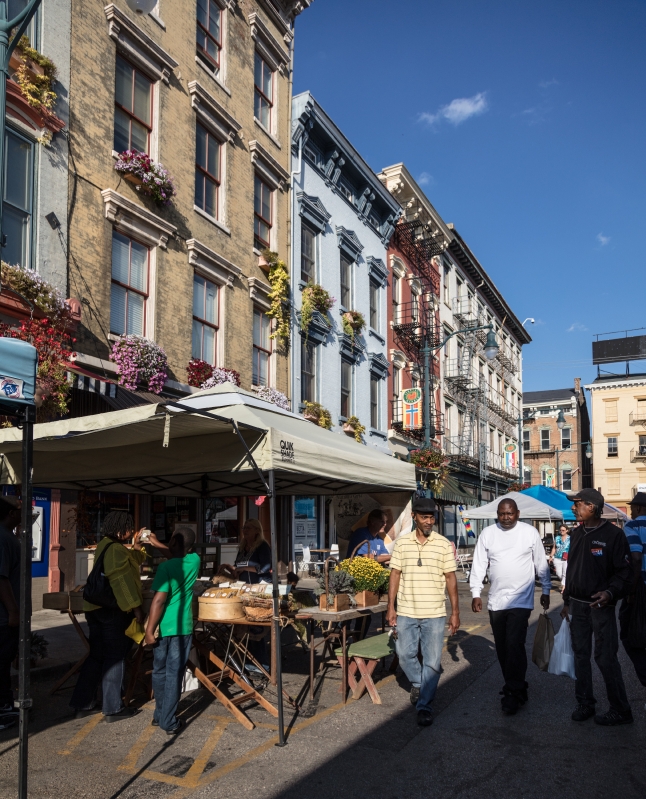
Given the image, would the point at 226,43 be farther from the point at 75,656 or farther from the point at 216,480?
the point at 75,656

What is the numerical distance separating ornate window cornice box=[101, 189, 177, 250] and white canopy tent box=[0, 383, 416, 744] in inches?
244

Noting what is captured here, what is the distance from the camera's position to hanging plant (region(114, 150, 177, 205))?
14852 millimetres

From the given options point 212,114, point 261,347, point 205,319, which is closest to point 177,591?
point 205,319

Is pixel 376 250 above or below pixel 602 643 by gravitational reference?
above

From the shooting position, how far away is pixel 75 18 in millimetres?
14000

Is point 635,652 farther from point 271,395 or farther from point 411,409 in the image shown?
point 411,409

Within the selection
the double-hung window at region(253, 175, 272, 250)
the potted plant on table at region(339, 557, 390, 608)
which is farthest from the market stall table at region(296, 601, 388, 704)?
the double-hung window at region(253, 175, 272, 250)

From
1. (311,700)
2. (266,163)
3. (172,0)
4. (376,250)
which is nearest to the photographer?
(311,700)

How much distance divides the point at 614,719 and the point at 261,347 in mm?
14727

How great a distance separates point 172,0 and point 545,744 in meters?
16.9

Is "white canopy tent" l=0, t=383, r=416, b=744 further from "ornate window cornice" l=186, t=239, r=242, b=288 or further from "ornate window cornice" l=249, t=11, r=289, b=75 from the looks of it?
"ornate window cornice" l=249, t=11, r=289, b=75

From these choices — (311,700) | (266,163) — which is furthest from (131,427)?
(266,163)

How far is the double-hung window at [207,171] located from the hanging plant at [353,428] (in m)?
8.49

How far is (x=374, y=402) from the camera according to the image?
27.6m
